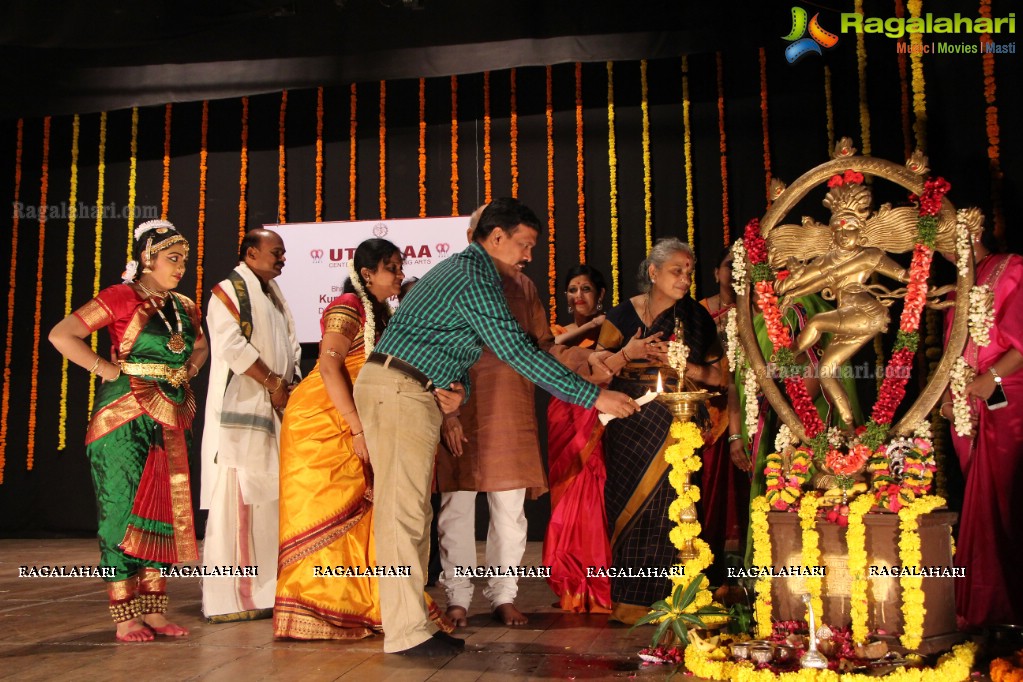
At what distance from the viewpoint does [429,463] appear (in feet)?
9.99

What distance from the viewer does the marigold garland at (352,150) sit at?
6930mm

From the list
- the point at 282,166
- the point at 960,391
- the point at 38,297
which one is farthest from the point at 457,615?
the point at 38,297

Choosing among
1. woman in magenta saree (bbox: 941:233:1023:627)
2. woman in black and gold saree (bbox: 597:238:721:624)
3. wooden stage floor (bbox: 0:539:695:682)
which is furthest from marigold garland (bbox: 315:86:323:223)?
woman in magenta saree (bbox: 941:233:1023:627)

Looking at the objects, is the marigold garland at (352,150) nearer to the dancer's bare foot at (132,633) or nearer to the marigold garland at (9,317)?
the marigold garland at (9,317)

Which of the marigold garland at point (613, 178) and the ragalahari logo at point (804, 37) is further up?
the ragalahari logo at point (804, 37)

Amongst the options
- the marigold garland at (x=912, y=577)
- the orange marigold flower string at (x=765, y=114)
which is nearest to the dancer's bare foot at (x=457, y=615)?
the marigold garland at (x=912, y=577)

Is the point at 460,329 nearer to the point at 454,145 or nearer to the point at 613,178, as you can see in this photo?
the point at 613,178

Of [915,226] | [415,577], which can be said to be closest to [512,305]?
[415,577]

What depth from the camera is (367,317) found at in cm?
365

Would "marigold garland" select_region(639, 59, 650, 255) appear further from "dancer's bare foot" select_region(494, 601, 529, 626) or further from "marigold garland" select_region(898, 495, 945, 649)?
"marigold garland" select_region(898, 495, 945, 649)

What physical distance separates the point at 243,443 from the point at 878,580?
8.53 feet

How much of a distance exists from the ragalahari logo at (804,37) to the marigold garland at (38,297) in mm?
5724

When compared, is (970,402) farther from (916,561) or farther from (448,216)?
(448,216)

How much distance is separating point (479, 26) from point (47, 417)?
14.7 ft
